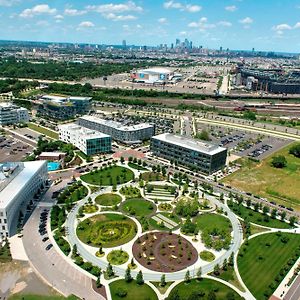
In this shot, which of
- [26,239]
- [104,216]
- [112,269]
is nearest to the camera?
[112,269]

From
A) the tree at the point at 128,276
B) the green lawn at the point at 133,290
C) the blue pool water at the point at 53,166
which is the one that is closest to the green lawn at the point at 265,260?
the green lawn at the point at 133,290

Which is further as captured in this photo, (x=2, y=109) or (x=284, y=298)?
(x=2, y=109)

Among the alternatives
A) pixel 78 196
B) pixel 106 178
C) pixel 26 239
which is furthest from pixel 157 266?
pixel 106 178

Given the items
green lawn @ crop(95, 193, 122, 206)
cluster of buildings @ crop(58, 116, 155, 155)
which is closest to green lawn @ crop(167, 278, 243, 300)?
green lawn @ crop(95, 193, 122, 206)

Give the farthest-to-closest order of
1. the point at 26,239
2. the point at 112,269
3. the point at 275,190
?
the point at 275,190 < the point at 26,239 < the point at 112,269

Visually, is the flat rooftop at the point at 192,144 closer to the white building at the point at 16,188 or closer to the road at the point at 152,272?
the road at the point at 152,272

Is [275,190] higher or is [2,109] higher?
[2,109]

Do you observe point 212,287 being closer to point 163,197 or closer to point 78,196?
point 163,197
